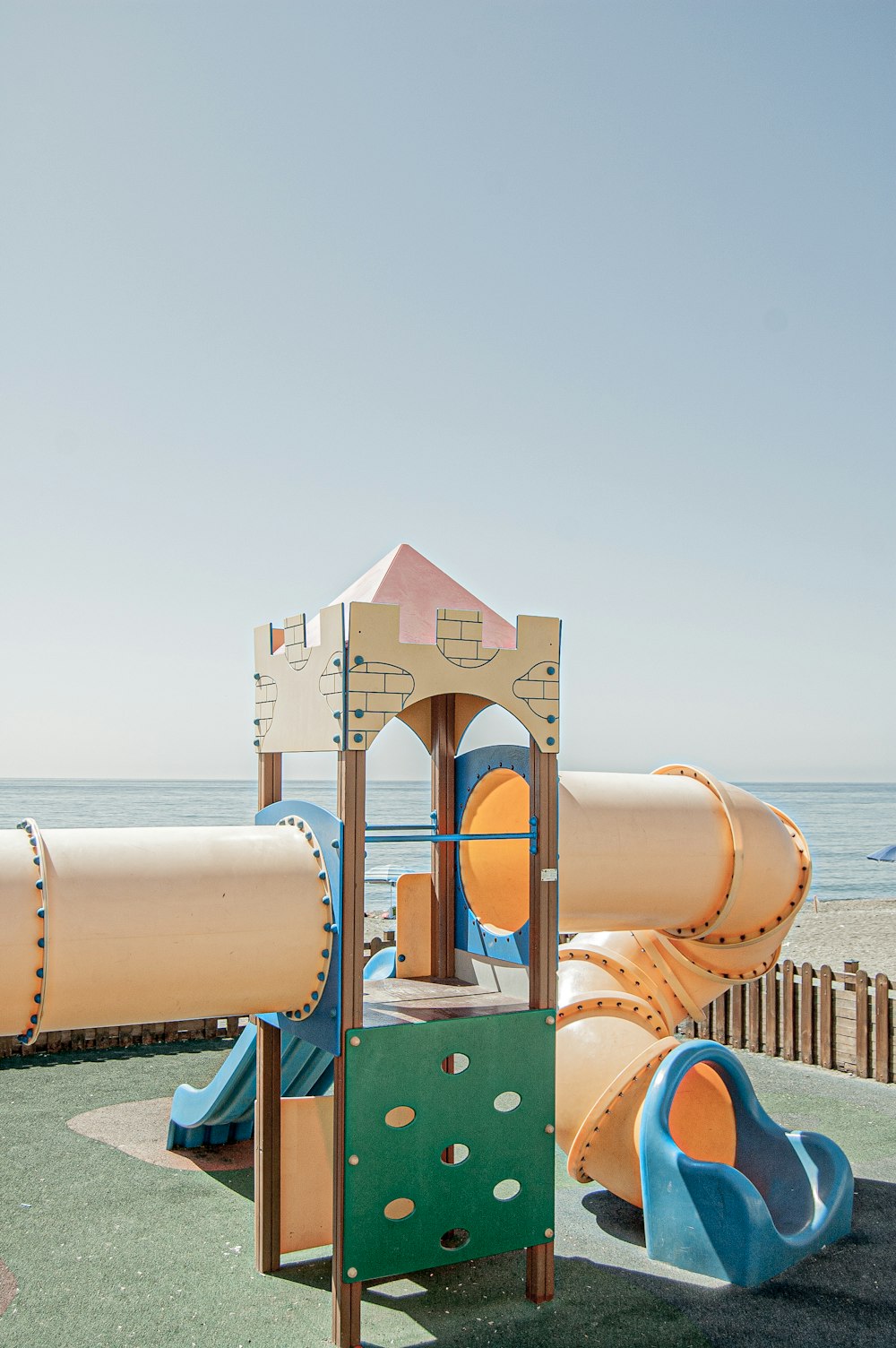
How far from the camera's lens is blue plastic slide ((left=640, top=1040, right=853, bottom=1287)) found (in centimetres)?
610

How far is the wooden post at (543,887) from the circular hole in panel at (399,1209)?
38.0 inches

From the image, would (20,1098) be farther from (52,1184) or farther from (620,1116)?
(620,1116)

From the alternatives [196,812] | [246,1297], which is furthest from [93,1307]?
[196,812]

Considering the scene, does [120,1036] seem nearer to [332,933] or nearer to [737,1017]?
[737,1017]

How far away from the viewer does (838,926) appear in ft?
87.7

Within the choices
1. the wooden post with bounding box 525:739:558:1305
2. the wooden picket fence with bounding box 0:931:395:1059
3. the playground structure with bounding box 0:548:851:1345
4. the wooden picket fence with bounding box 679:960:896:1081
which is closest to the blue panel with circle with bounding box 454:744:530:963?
the playground structure with bounding box 0:548:851:1345

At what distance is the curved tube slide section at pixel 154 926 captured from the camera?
4.81 m

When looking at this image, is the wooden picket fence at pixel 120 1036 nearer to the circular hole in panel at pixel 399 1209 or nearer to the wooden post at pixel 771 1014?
the circular hole in panel at pixel 399 1209

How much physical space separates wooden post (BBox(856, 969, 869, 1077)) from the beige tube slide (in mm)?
2736

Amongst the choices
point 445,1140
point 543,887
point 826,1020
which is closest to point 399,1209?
point 445,1140

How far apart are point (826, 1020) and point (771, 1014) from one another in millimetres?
619

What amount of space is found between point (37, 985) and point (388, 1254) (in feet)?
7.69

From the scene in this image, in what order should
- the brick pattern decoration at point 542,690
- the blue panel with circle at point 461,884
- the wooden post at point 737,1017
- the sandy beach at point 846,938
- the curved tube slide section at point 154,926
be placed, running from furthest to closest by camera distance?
the sandy beach at point 846,938 < the wooden post at point 737,1017 < the blue panel with circle at point 461,884 < the brick pattern decoration at point 542,690 < the curved tube slide section at point 154,926

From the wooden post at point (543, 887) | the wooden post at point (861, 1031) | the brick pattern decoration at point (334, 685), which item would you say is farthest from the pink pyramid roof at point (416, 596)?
the wooden post at point (861, 1031)
